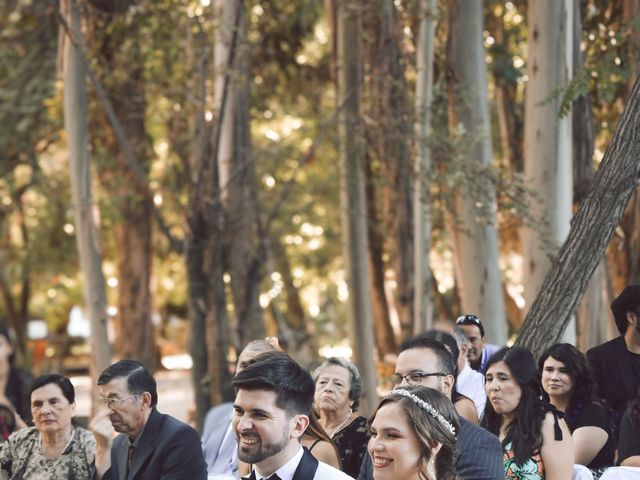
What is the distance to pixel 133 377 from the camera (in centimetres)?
723

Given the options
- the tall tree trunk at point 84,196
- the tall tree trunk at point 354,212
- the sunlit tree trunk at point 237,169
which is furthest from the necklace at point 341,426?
the tall tree trunk at point 354,212

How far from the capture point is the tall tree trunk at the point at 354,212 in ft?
58.6

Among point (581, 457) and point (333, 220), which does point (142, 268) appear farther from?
point (581, 457)

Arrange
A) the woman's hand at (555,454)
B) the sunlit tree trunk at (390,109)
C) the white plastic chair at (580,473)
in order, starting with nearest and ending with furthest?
1. the woman's hand at (555,454)
2. the white plastic chair at (580,473)
3. the sunlit tree trunk at (390,109)

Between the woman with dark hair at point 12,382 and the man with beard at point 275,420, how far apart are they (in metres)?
4.74

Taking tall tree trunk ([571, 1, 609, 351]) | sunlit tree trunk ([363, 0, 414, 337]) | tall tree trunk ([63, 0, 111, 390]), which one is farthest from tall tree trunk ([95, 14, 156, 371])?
tall tree trunk ([571, 1, 609, 351])

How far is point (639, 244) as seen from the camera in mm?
15422

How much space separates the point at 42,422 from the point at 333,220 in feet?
67.4

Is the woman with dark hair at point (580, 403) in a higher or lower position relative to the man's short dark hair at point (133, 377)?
lower

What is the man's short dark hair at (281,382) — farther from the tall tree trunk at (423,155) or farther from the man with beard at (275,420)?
the tall tree trunk at (423,155)

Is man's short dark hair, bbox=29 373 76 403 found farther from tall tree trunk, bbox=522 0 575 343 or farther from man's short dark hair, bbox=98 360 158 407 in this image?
tall tree trunk, bbox=522 0 575 343

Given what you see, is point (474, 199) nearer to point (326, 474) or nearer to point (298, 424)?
point (298, 424)

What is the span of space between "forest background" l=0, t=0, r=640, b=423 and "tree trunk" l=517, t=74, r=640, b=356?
1 centimetres

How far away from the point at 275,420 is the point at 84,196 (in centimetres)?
971
